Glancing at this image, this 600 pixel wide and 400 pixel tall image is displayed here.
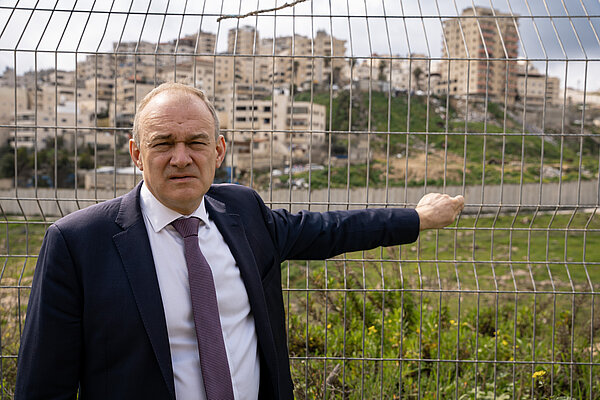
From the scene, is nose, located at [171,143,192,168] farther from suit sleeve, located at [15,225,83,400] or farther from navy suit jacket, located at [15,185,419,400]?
suit sleeve, located at [15,225,83,400]

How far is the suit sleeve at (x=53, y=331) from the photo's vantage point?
1.48 metres

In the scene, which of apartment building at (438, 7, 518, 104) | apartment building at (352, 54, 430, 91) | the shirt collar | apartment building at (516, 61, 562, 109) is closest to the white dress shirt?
the shirt collar

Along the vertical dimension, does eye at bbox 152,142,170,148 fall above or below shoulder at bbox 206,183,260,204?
above

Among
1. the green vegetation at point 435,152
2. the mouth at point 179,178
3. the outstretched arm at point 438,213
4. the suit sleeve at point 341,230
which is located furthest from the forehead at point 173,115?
the green vegetation at point 435,152

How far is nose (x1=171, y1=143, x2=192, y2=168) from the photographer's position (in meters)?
1.61

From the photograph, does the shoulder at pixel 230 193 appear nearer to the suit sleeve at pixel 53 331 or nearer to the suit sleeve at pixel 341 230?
the suit sleeve at pixel 341 230

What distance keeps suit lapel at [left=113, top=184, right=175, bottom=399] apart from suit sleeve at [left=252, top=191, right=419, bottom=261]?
561 millimetres

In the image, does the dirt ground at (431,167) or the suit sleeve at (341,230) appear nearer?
the suit sleeve at (341,230)

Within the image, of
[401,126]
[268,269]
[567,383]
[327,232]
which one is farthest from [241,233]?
[401,126]

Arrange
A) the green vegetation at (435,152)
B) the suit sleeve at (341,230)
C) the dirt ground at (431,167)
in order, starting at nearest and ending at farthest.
→ the suit sleeve at (341,230) < the green vegetation at (435,152) < the dirt ground at (431,167)

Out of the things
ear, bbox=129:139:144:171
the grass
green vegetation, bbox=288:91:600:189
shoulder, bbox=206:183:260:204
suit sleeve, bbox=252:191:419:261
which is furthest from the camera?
green vegetation, bbox=288:91:600:189

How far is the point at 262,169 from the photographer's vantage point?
1850 centimetres

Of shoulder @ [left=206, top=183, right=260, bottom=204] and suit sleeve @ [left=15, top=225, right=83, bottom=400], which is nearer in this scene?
suit sleeve @ [left=15, top=225, right=83, bottom=400]

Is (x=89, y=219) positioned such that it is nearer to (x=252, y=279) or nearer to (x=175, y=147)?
(x=175, y=147)
